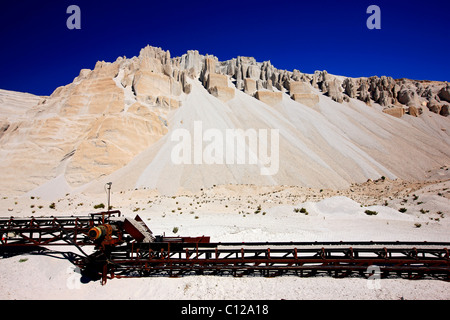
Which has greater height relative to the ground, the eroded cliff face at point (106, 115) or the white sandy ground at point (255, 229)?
the eroded cliff face at point (106, 115)

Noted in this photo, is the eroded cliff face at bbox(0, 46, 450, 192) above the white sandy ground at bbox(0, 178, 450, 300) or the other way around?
above

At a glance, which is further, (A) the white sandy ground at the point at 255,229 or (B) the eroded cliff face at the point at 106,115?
(B) the eroded cliff face at the point at 106,115

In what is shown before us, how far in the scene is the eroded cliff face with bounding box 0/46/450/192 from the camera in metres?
41.4

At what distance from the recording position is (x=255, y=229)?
17.9 meters

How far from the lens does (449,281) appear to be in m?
8.62

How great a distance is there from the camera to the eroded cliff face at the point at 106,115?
4144 cm

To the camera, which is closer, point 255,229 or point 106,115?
point 255,229

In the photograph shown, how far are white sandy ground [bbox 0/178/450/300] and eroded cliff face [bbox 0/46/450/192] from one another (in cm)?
1190

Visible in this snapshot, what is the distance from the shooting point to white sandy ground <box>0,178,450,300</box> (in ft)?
27.8

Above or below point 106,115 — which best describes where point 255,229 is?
below

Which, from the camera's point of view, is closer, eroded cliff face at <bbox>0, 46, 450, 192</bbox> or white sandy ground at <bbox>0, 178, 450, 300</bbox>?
white sandy ground at <bbox>0, 178, 450, 300</bbox>

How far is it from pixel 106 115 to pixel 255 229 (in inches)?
1639

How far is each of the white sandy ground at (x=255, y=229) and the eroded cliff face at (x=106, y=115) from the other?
39.1 feet
